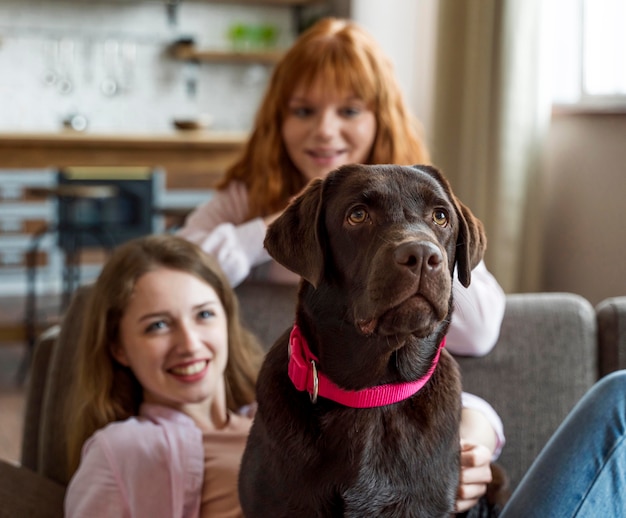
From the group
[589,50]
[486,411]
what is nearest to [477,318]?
[486,411]

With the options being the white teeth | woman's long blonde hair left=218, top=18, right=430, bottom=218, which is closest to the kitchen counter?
woman's long blonde hair left=218, top=18, right=430, bottom=218

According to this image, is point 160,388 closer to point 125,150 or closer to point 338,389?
point 338,389

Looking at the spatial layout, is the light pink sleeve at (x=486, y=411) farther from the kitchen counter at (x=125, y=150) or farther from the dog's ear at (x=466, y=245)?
the kitchen counter at (x=125, y=150)

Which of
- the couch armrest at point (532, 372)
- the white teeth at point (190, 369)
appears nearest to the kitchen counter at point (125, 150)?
the couch armrest at point (532, 372)

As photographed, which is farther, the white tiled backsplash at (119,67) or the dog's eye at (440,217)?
the white tiled backsplash at (119,67)

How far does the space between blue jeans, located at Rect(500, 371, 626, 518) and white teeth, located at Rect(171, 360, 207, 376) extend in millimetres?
594

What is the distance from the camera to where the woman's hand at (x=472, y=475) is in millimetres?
1366

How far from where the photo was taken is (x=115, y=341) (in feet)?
5.66

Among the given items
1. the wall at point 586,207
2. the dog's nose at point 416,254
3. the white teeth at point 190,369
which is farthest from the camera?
the wall at point 586,207

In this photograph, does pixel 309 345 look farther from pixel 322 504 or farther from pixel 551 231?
pixel 551 231

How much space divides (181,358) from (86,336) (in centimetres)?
22

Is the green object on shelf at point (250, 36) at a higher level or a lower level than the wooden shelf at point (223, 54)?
higher

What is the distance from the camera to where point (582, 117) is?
3203 millimetres

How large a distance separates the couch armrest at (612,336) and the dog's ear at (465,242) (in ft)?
2.49
